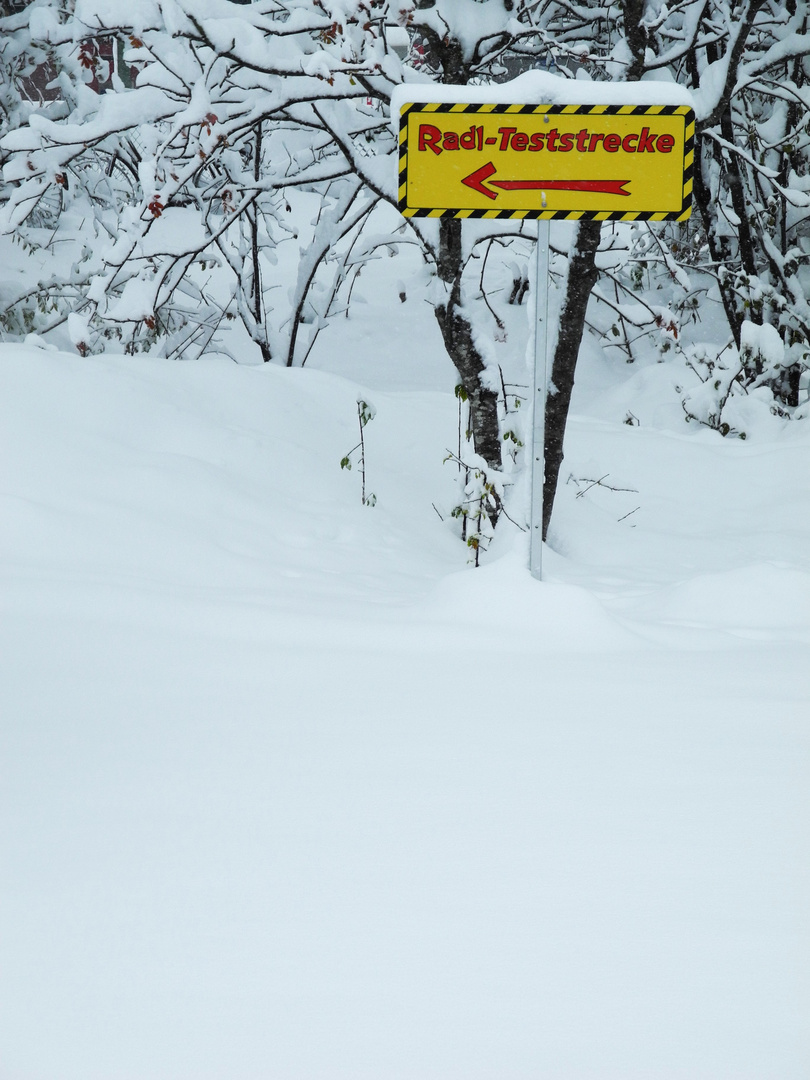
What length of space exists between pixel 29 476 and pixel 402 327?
7.27 m

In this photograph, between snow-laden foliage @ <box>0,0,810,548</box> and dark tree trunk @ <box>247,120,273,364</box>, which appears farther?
dark tree trunk @ <box>247,120,273,364</box>

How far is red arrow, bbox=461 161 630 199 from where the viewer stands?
3.22 meters

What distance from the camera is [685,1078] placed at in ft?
4.00

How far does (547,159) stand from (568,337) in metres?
1.83

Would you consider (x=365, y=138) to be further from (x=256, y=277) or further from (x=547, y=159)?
(x=547, y=159)

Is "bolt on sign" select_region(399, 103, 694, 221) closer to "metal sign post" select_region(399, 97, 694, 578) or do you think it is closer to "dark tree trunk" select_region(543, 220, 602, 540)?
"metal sign post" select_region(399, 97, 694, 578)

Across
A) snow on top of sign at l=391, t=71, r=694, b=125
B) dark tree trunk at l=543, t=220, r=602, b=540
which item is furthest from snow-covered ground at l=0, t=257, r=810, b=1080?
snow on top of sign at l=391, t=71, r=694, b=125

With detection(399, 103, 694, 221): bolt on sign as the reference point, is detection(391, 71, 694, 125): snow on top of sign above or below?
above

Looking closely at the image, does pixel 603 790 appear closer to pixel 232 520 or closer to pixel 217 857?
pixel 217 857

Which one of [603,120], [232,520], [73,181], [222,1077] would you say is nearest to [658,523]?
[232,520]

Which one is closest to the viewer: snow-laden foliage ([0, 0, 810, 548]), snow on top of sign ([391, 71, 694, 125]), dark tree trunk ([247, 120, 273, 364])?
snow on top of sign ([391, 71, 694, 125])

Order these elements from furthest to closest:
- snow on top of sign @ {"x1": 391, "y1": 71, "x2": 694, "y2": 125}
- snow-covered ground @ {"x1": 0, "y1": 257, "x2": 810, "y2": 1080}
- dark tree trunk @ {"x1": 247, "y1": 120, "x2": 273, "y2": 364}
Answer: dark tree trunk @ {"x1": 247, "y1": 120, "x2": 273, "y2": 364} < snow on top of sign @ {"x1": 391, "y1": 71, "x2": 694, "y2": 125} < snow-covered ground @ {"x1": 0, "y1": 257, "x2": 810, "y2": 1080}

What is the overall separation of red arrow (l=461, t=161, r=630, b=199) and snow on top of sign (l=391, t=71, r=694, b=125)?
0.22 meters

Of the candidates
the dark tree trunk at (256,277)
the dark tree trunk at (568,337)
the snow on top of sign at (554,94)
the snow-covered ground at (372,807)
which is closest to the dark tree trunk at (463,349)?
the dark tree trunk at (568,337)
